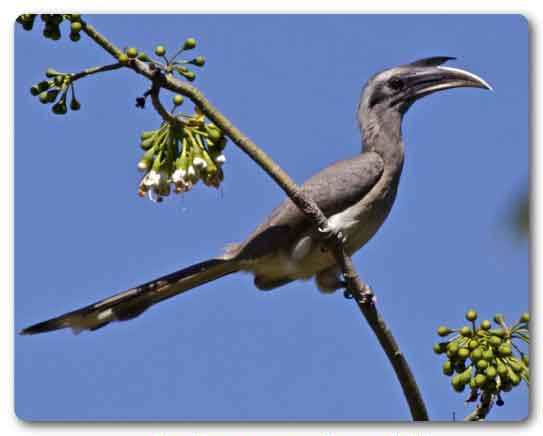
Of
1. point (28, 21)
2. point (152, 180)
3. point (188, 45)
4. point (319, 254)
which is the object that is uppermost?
point (28, 21)

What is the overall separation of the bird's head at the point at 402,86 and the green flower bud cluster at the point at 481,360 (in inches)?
60.1

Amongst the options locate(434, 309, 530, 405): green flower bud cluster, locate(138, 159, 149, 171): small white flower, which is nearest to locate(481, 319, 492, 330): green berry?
locate(434, 309, 530, 405): green flower bud cluster

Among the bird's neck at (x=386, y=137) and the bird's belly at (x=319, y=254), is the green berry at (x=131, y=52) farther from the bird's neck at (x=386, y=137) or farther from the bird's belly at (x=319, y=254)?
the bird's neck at (x=386, y=137)

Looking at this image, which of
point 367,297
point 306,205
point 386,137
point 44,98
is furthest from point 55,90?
point 386,137

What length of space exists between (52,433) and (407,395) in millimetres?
1148

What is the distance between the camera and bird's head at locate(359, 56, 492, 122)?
3803 mm

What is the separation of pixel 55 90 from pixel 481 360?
137cm

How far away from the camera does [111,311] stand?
3188 mm

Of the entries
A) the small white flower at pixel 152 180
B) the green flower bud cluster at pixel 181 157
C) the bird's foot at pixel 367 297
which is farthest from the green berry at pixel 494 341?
the small white flower at pixel 152 180

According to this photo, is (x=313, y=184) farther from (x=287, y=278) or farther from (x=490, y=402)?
(x=490, y=402)

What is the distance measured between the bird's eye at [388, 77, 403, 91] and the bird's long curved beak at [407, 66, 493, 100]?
0.04 m

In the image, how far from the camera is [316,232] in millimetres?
3330

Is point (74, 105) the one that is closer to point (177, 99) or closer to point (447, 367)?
point (177, 99)
